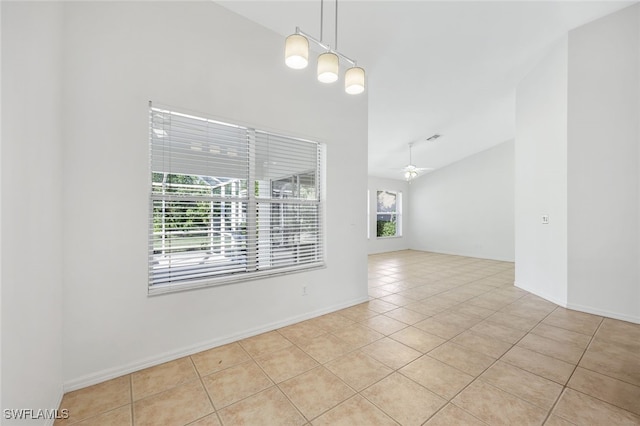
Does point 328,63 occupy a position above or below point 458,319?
above

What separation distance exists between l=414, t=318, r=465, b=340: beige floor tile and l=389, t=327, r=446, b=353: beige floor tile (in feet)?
0.29

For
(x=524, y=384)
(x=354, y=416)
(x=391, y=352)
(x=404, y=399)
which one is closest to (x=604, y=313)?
(x=524, y=384)

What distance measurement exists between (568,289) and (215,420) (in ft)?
14.7

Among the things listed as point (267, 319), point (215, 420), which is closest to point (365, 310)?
point (267, 319)

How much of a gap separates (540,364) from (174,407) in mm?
2881

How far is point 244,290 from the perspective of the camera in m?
2.74

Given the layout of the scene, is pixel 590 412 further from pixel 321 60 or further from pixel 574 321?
pixel 321 60

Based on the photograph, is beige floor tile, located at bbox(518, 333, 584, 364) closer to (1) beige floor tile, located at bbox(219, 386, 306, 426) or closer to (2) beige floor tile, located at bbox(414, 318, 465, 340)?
(2) beige floor tile, located at bbox(414, 318, 465, 340)

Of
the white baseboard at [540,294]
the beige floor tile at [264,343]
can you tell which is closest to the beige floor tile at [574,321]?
the white baseboard at [540,294]

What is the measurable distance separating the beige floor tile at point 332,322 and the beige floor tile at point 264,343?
494mm

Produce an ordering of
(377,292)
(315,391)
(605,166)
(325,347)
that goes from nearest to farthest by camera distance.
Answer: (315,391) → (325,347) → (605,166) → (377,292)

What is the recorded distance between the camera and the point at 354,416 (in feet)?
5.54

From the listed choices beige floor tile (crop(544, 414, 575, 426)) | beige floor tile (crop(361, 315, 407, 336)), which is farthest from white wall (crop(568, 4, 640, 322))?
beige floor tile (crop(544, 414, 575, 426))

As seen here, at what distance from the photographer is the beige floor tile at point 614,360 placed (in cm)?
212
